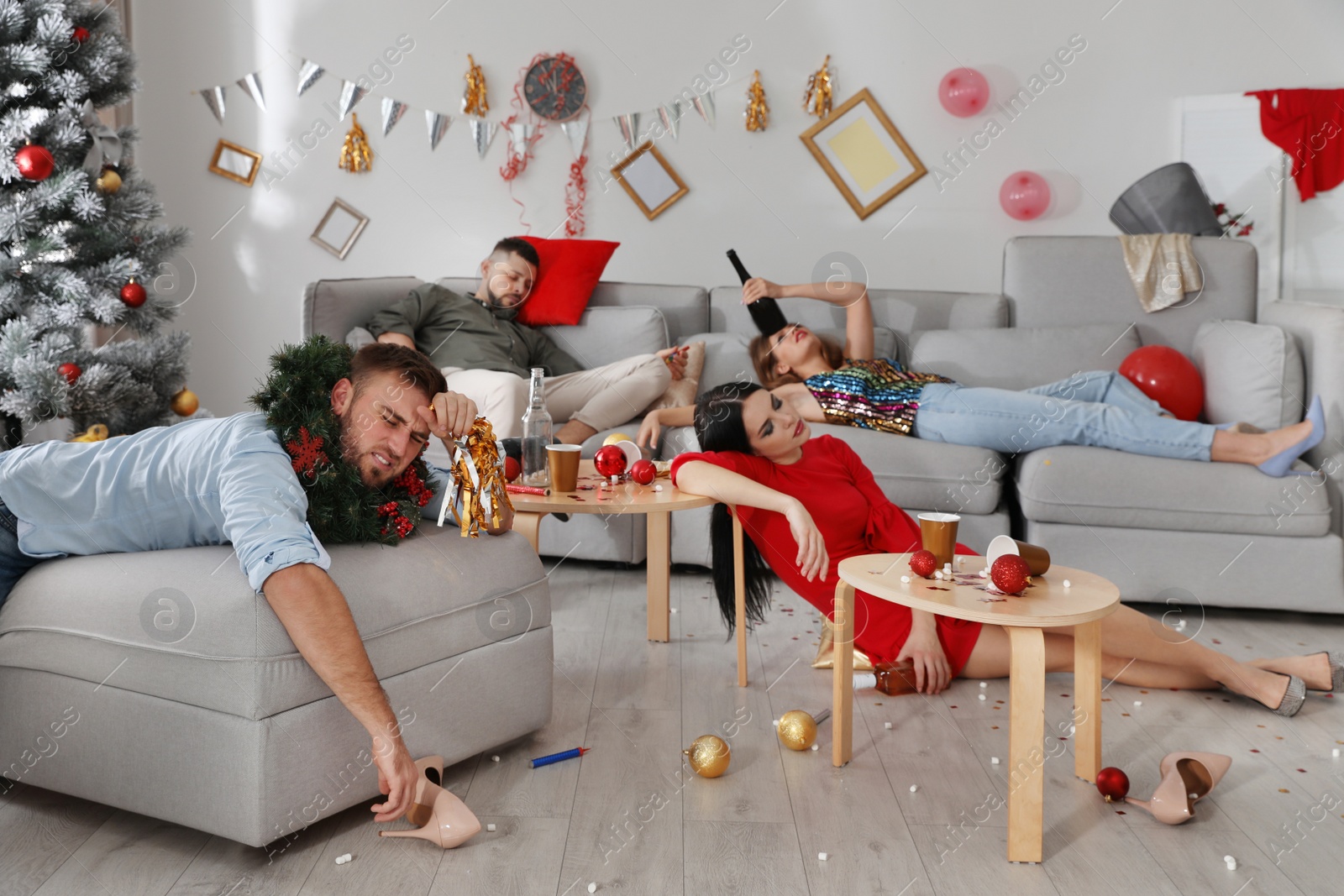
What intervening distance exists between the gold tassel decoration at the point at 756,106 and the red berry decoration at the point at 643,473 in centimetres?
229

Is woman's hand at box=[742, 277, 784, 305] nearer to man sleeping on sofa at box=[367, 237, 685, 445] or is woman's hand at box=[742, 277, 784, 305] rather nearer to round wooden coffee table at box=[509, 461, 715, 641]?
man sleeping on sofa at box=[367, 237, 685, 445]

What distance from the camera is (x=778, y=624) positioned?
268cm

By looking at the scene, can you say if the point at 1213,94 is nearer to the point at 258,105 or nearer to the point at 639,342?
the point at 639,342

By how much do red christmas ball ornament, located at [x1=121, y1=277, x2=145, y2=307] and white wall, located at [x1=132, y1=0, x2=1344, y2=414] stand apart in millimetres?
1431

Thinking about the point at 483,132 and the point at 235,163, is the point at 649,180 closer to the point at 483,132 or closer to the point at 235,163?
the point at 483,132

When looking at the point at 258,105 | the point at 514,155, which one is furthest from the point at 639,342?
the point at 258,105

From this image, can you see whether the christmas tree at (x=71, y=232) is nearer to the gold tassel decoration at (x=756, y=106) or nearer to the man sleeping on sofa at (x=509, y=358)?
the man sleeping on sofa at (x=509, y=358)

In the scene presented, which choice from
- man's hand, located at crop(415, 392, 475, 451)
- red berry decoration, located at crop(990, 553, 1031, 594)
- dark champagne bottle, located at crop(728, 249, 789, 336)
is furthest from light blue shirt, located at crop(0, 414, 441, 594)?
dark champagne bottle, located at crop(728, 249, 789, 336)

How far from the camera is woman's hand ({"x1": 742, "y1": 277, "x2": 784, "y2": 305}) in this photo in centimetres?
341

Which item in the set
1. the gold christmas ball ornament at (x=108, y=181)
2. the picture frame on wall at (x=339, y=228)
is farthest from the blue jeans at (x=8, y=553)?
the picture frame on wall at (x=339, y=228)

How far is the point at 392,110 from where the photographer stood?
427 cm

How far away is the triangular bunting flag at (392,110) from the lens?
427 centimetres

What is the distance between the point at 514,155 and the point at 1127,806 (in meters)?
3.44

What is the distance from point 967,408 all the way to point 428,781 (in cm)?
193
